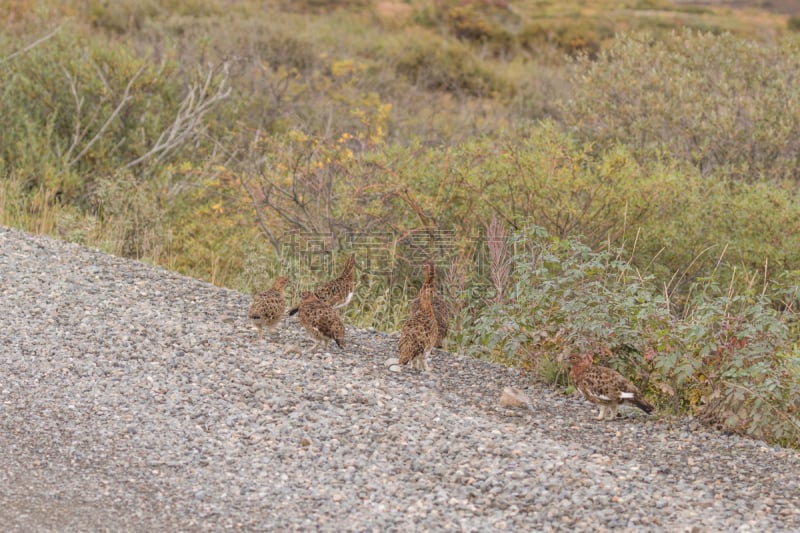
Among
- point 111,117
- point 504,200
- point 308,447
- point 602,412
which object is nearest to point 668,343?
point 602,412

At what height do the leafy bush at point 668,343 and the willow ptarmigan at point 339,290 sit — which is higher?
the leafy bush at point 668,343

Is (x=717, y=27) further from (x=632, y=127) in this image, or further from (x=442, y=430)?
(x=442, y=430)

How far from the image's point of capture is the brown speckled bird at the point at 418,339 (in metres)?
6.54

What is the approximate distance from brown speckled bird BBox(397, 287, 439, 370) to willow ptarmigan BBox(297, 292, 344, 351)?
450 millimetres

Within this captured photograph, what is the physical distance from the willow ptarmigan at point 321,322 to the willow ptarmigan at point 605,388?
5.26 ft

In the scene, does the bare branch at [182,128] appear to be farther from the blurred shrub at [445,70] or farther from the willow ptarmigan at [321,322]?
the blurred shrub at [445,70]

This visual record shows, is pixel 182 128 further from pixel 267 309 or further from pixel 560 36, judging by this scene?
pixel 560 36

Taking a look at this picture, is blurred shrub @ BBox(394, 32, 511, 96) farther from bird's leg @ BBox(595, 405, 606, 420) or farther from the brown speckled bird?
bird's leg @ BBox(595, 405, 606, 420)

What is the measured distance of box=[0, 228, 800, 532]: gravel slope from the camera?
4676 millimetres

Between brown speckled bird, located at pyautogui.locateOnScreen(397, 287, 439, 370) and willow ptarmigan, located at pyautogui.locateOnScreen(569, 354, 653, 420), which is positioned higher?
willow ptarmigan, located at pyautogui.locateOnScreen(569, 354, 653, 420)

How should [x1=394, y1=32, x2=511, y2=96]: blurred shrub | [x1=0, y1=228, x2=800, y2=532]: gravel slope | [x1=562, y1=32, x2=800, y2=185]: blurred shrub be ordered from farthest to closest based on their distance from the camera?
1. [x1=394, y1=32, x2=511, y2=96]: blurred shrub
2. [x1=562, y1=32, x2=800, y2=185]: blurred shrub
3. [x1=0, y1=228, x2=800, y2=532]: gravel slope

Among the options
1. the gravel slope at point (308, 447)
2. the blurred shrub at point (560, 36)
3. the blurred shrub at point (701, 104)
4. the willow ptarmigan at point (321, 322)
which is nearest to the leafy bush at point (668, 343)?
the gravel slope at point (308, 447)

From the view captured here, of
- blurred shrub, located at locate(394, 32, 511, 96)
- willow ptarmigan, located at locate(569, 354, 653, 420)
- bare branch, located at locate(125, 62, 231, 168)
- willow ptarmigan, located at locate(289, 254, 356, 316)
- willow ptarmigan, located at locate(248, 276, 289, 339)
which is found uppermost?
willow ptarmigan, located at locate(569, 354, 653, 420)

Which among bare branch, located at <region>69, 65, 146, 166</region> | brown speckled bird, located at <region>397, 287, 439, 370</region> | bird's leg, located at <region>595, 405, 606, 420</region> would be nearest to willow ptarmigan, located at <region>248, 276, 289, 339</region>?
brown speckled bird, located at <region>397, 287, 439, 370</region>
